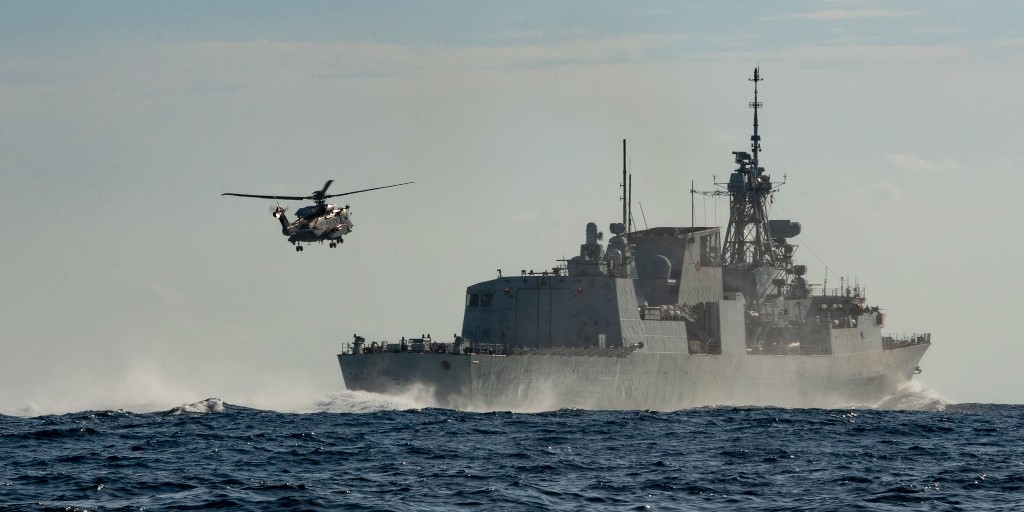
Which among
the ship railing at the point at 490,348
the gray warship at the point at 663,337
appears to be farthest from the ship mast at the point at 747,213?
the ship railing at the point at 490,348

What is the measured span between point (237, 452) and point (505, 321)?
22934 millimetres

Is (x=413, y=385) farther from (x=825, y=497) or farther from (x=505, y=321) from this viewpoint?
(x=825, y=497)

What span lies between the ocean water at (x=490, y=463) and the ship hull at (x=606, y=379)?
329 centimetres

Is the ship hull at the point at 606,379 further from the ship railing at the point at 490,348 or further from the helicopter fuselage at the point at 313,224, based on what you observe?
the helicopter fuselage at the point at 313,224

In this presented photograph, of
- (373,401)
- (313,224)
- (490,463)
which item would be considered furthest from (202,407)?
(490,463)

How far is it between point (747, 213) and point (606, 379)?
69.8 feet

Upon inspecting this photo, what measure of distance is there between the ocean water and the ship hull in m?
3.29

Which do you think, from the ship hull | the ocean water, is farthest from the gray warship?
the ocean water

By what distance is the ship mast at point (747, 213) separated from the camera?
211 feet

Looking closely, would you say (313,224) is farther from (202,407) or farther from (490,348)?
(490,348)

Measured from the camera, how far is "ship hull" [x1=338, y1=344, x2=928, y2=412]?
139ft

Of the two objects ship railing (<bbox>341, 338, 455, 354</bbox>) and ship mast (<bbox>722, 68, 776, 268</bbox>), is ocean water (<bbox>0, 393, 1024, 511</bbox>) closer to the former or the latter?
ship railing (<bbox>341, 338, 455, 354</bbox>)

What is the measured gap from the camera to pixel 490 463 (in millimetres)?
25812

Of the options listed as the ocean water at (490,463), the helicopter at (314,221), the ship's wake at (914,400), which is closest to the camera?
the ocean water at (490,463)
